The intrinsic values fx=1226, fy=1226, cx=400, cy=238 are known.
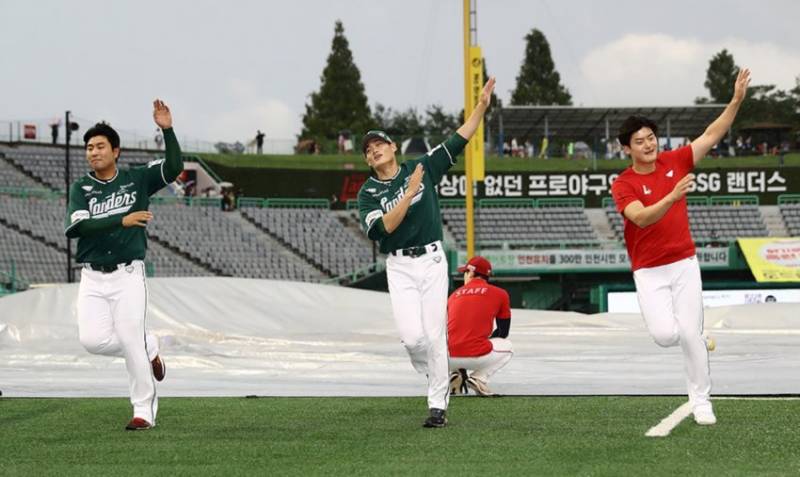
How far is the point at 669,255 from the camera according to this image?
7.77 meters

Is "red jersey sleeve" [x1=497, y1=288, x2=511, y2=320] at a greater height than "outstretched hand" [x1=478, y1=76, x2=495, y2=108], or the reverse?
"outstretched hand" [x1=478, y1=76, x2=495, y2=108]

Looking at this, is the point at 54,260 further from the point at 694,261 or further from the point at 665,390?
the point at 694,261

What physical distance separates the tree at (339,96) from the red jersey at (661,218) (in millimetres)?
72687

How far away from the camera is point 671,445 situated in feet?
22.3

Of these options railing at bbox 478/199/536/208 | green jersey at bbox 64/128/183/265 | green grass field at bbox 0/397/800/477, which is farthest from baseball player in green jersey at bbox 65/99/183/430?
railing at bbox 478/199/536/208

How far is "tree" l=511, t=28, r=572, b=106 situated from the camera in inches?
3378

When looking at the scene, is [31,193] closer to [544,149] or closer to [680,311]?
[544,149]

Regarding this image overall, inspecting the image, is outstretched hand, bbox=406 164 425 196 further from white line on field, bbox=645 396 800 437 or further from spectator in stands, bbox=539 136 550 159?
spectator in stands, bbox=539 136 550 159

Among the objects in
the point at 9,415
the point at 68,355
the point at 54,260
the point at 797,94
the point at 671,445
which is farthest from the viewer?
the point at 797,94

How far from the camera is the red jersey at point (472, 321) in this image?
1095 centimetres

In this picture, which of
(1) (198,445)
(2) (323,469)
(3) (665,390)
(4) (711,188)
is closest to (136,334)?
(1) (198,445)

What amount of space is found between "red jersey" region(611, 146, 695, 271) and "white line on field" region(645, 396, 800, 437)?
101cm

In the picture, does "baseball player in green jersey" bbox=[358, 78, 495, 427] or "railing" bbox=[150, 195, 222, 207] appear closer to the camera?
"baseball player in green jersey" bbox=[358, 78, 495, 427]

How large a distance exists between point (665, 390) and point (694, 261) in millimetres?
2947
